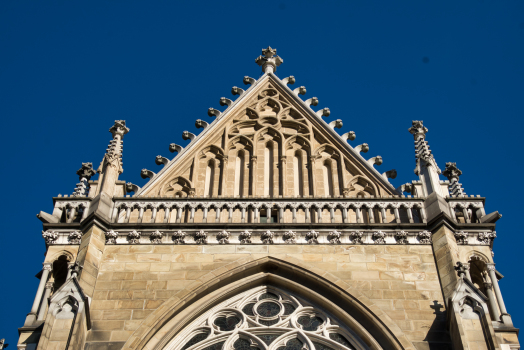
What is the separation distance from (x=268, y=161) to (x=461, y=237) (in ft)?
17.6

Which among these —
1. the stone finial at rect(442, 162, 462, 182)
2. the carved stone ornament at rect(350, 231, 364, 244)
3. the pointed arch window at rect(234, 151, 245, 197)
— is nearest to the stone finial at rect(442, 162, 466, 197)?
the stone finial at rect(442, 162, 462, 182)

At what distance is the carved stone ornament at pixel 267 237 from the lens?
16453 mm

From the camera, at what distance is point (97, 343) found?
1445 cm

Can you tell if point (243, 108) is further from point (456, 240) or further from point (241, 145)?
point (456, 240)

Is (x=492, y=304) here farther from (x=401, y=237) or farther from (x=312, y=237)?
(x=312, y=237)

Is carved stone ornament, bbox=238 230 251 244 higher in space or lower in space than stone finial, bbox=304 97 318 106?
lower

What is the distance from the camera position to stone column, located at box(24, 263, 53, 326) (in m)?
14.8

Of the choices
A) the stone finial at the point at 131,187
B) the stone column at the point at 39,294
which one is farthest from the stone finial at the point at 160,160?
the stone column at the point at 39,294

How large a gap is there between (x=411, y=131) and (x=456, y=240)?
3.64 meters

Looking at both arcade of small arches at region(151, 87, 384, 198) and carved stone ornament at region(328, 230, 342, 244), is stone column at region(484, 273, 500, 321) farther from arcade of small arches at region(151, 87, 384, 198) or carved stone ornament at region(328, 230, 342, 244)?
arcade of small arches at region(151, 87, 384, 198)

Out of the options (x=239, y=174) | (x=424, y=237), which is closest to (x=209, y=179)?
(x=239, y=174)

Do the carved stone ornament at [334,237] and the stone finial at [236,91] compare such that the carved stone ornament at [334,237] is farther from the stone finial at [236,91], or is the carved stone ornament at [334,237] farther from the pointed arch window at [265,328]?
the stone finial at [236,91]

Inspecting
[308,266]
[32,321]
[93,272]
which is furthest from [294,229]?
[32,321]

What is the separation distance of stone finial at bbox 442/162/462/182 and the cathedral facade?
0.02 m
